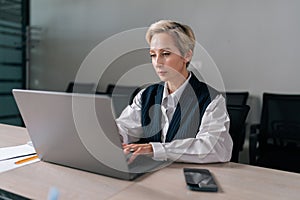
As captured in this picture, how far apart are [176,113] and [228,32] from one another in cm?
187

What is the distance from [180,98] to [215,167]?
363 millimetres

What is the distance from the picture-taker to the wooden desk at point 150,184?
78cm

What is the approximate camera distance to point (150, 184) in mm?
857

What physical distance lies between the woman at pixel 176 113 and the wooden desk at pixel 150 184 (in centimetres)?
7

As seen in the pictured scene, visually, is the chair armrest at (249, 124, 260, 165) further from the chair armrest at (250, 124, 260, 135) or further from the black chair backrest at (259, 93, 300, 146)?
the black chair backrest at (259, 93, 300, 146)

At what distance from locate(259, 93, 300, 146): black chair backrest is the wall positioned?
0.21m

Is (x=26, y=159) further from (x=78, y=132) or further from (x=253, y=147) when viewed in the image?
(x=253, y=147)

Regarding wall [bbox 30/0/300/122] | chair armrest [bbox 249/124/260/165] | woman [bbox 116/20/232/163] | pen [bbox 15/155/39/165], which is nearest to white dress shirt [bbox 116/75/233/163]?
woman [bbox 116/20/232/163]

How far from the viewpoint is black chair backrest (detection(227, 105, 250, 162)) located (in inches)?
53.0

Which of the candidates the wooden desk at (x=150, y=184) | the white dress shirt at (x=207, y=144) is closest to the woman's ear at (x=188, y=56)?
the white dress shirt at (x=207, y=144)

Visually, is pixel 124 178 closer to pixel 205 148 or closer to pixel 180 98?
pixel 205 148

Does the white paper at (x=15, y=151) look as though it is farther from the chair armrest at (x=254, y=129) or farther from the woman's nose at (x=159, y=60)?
the chair armrest at (x=254, y=129)

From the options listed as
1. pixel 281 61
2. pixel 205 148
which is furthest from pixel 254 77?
pixel 205 148

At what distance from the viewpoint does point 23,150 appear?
1196 millimetres
